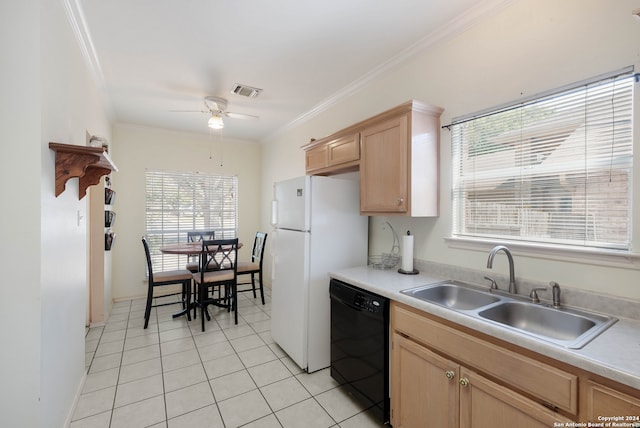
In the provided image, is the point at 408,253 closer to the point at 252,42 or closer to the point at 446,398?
the point at 446,398

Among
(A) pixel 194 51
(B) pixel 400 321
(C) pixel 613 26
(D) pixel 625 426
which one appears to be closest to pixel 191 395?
(B) pixel 400 321

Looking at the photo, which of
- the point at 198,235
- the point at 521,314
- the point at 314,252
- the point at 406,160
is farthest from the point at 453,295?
the point at 198,235

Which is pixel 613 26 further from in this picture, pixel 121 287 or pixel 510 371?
pixel 121 287

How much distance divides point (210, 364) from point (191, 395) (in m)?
0.41

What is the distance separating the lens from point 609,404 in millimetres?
917

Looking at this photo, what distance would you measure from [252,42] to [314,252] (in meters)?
1.75

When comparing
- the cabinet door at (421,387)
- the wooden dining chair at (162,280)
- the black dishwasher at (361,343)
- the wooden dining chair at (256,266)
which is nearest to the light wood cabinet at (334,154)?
the black dishwasher at (361,343)

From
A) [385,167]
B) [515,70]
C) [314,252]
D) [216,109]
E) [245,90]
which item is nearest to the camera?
[515,70]

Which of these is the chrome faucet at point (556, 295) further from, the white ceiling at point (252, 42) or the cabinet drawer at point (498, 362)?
the white ceiling at point (252, 42)

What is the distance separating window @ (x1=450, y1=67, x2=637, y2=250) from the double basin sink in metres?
0.36

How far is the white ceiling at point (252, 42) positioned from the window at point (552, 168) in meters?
0.77

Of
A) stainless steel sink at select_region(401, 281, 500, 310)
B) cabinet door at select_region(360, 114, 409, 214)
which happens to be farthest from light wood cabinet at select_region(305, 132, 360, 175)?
stainless steel sink at select_region(401, 281, 500, 310)

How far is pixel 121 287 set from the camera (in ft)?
13.9

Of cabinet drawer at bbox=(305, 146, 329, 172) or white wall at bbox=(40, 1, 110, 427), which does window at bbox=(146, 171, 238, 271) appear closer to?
white wall at bbox=(40, 1, 110, 427)
